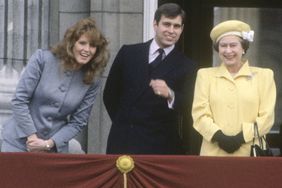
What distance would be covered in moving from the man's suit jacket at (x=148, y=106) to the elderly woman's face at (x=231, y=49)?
1.49ft

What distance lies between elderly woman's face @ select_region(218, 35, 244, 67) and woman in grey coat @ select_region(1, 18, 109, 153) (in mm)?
962

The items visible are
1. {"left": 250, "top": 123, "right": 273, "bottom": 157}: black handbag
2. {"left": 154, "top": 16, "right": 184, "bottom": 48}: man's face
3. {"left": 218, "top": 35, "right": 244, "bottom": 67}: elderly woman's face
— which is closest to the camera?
{"left": 250, "top": 123, "right": 273, "bottom": 157}: black handbag

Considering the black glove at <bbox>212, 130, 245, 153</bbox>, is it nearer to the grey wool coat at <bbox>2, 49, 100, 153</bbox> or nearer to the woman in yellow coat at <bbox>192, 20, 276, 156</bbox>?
the woman in yellow coat at <bbox>192, 20, 276, 156</bbox>

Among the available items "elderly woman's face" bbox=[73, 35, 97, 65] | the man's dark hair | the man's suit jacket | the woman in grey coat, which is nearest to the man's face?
the man's dark hair

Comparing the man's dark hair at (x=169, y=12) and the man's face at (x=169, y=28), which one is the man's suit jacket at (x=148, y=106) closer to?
the man's face at (x=169, y=28)

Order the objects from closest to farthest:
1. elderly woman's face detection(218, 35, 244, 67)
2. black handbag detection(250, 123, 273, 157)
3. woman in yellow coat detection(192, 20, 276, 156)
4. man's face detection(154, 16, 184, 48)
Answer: black handbag detection(250, 123, 273, 157) → woman in yellow coat detection(192, 20, 276, 156) → elderly woman's face detection(218, 35, 244, 67) → man's face detection(154, 16, 184, 48)

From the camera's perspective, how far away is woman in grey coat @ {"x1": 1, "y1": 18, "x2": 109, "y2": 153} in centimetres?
923

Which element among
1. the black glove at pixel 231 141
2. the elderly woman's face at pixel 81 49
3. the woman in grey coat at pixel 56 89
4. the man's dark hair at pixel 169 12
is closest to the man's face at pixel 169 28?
the man's dark hair at pixel 169 12

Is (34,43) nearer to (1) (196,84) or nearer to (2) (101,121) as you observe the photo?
(2) (101,121)

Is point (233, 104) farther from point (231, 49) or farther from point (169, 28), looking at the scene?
point (169, 28)

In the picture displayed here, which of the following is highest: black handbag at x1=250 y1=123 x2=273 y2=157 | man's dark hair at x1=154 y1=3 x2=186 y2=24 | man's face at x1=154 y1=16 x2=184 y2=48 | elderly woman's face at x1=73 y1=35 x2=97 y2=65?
man's dark hair at x1=154 y1=3 x2=186 y2=24

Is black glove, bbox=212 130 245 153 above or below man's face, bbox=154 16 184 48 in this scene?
below

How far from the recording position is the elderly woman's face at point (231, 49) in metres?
9.29

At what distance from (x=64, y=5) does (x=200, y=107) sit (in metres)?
3.21
